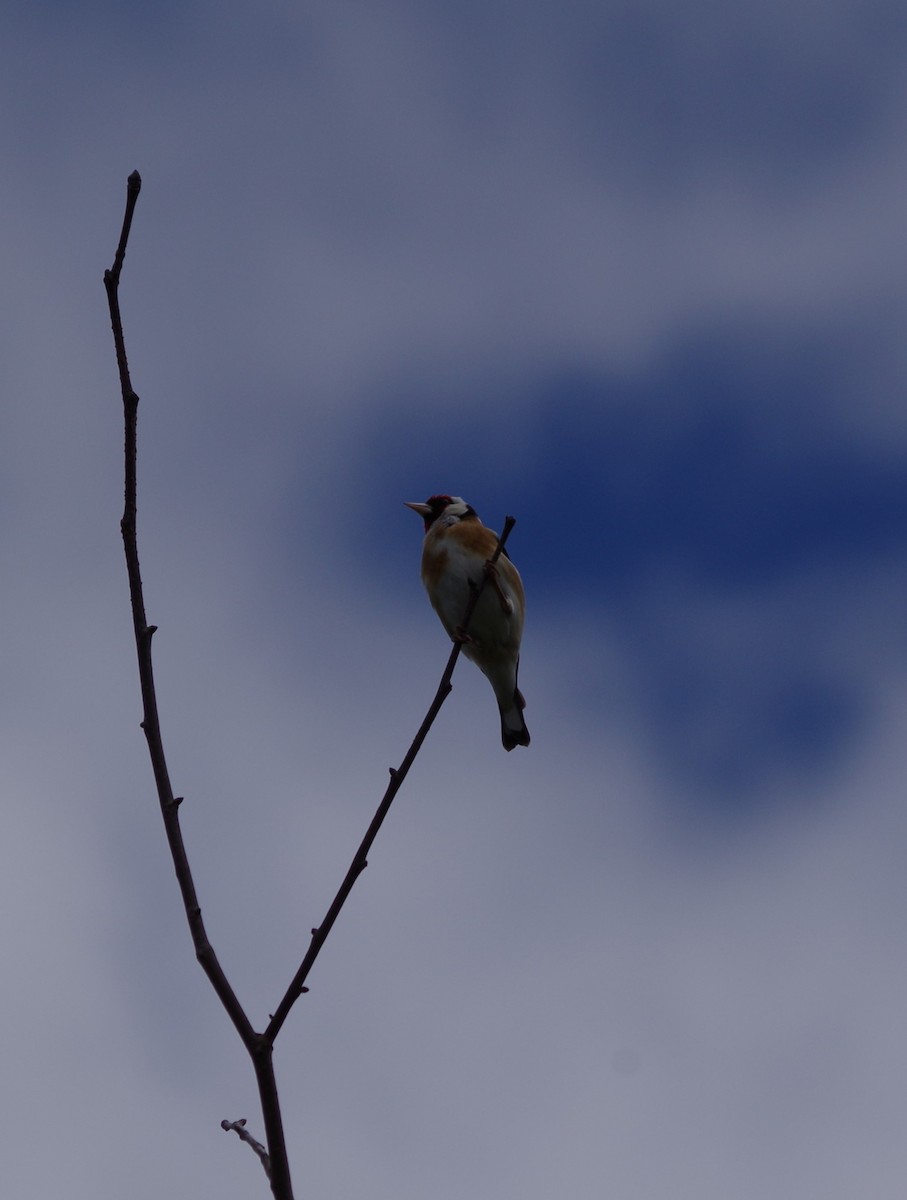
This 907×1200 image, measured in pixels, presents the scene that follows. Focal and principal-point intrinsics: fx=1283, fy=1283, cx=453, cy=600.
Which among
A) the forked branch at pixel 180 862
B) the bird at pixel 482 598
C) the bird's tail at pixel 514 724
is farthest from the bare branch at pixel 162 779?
the bird's tail at pixel 514 724

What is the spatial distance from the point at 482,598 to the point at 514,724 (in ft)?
3.26

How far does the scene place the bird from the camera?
24.7 ft

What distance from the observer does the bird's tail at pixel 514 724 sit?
8.16 m

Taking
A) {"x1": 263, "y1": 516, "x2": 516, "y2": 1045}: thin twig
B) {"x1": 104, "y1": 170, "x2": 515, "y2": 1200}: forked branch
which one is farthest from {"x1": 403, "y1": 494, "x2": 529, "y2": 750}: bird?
{"x1": 104, "y1": 170, "x2": 515, "y2": 1200}: forked branch

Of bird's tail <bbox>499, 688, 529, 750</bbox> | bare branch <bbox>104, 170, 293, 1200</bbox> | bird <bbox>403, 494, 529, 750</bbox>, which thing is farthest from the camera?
bird's tail <bbox>499, 688, 529, 750</bbox>

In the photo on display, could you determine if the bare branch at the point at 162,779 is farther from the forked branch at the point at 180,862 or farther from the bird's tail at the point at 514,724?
the bird's tail at the point at 514,724

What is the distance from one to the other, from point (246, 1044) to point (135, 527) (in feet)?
3.27

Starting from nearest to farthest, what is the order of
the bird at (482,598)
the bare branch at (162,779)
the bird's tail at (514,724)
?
the bare branch at (162,779) → the bird at (482,598) → the bird's tail at (514,724)

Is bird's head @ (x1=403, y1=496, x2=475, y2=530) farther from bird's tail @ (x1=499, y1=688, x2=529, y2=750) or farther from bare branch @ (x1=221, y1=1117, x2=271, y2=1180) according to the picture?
bare branch @ (x1=221, y1=1117, x2=271, y2=1180)

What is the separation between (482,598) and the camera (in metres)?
7.69

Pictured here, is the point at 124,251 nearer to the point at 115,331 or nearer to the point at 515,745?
the point at 115,331

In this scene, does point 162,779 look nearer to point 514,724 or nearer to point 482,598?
point 482,598

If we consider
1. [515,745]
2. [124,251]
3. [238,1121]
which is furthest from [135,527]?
[515,745]

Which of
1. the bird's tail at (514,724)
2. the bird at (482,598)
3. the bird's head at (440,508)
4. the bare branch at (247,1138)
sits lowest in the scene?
the bare branch at (247,1138)
